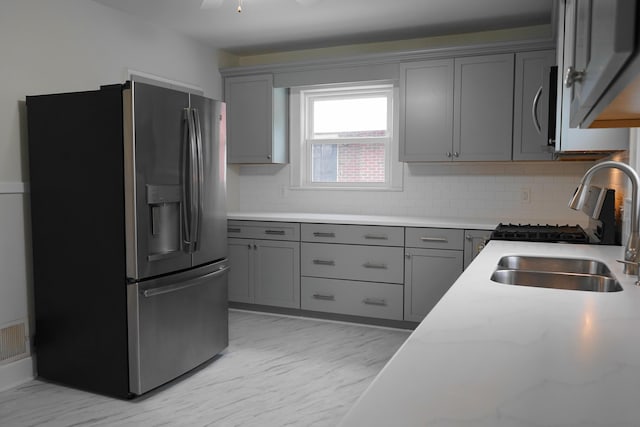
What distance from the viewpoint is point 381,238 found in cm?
418

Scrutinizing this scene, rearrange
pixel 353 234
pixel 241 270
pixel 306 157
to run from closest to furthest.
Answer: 1. pixel 353 234
2. pixel 241 270
3. pixel 306 157

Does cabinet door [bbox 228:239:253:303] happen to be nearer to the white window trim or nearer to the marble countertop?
the marble countertop

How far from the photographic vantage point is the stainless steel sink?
6.56 feet

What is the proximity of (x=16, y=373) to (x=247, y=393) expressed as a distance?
1406 millimetres

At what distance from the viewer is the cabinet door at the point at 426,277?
3988 millimetres

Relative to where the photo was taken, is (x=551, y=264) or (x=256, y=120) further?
(x=256, y=120)

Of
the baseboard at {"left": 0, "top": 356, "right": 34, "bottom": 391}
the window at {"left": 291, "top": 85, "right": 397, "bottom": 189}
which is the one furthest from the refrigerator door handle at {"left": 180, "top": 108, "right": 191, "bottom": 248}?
the window at {"left": 291, "top": 85, "right": 397, "bottom": 189}

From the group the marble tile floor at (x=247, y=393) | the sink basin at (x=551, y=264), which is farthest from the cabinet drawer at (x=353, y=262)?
the sink basin at (x=551, y=264)

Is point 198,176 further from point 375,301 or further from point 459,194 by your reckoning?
point 459,194

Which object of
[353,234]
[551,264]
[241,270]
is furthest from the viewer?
[241,270]

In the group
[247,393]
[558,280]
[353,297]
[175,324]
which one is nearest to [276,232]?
[353,297]

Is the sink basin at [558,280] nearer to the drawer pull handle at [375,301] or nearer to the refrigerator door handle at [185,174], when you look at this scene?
the refrigerator door handle at [185,174]

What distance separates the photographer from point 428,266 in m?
4.05

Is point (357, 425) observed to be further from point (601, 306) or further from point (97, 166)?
point (97, 166)
